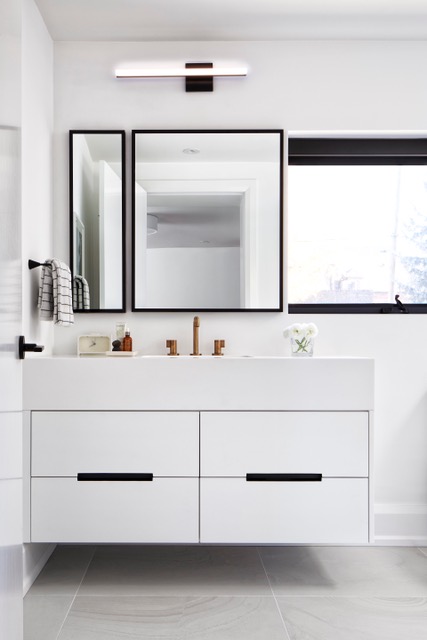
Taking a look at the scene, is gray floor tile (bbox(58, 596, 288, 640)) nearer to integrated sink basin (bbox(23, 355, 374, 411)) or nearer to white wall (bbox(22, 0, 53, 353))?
integrated sink basin (bbox(23, 355, 374, 411))

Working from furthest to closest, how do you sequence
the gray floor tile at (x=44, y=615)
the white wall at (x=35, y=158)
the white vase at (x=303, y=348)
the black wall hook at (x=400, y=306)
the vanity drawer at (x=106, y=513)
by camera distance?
the black wall hook at (x=400, y=306)
the white vase at (x=303, y=348)
the white wall at (x=35, y=158)
the vanity drawer at (x=106, y=513)
the gray floor tile at (x=44, y=615)

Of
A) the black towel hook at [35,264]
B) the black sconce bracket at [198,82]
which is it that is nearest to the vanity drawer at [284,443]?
the black towel hook at [35,264]

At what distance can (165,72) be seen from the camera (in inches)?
105

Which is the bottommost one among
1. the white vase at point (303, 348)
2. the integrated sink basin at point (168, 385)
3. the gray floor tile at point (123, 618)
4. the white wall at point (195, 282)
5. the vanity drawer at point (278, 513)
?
the gray floor tile at point (123, 618)

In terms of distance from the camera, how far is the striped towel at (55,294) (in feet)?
7.72

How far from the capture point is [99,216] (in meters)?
2.74

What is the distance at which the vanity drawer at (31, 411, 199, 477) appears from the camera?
221cm

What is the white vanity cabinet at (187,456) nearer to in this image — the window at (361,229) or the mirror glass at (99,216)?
the mirror glass at (99,216)

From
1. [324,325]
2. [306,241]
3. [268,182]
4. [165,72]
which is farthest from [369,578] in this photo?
[165,72]

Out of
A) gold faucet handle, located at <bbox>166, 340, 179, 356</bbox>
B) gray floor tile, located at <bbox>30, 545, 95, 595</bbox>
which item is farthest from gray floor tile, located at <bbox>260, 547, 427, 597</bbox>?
gold faucet handle, located at <bbox>166, 340, 179, 356</bbox>

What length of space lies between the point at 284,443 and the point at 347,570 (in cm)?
69

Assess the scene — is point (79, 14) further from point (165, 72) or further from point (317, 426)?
point (317, 426)

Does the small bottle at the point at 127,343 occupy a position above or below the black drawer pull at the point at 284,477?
above

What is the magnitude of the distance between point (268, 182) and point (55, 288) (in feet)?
3.79
